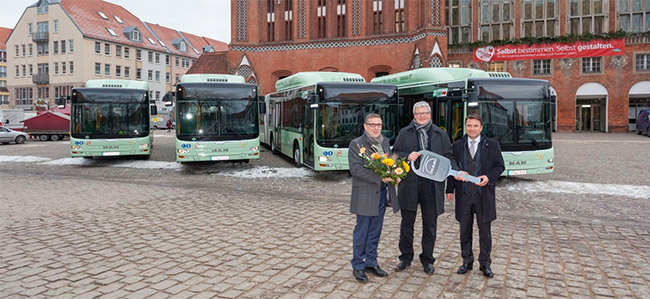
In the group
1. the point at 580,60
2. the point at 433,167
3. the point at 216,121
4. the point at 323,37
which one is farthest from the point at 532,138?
the point at 580,60

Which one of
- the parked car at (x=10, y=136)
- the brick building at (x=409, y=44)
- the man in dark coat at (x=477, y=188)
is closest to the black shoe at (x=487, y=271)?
the man in dark coat at (x=477, y=188)

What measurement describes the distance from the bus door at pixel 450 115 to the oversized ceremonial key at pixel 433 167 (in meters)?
6.88

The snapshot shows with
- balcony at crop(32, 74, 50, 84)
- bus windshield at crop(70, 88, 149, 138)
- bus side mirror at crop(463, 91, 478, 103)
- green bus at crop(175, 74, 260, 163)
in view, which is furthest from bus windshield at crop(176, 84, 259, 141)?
balcony at crop(32, 74, 50, 84)

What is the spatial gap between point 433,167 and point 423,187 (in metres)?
0.32

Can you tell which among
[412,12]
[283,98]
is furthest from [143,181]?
[412,12]

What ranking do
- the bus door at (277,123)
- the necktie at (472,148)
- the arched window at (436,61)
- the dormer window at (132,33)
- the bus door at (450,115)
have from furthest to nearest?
the dormer window at (132,33), the arched window at (436,61), the bus door at (277,123), the bus door at (450,115), the necktie at (472,148)

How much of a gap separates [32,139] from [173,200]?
109 ft

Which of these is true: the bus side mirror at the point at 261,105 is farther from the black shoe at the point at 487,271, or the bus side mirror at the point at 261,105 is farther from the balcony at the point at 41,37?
the balcony at the point at 41,37

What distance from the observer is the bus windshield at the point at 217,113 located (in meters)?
14.1

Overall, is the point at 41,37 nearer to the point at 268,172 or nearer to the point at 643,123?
the point at 268,172

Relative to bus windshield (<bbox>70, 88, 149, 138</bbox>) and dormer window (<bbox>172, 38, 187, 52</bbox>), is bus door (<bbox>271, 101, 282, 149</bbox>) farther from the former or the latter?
dormer window (<bbox>172, 38, 187, 52</bbox>)

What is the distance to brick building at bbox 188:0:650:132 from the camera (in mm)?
36938

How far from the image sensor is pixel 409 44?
36.0 metres

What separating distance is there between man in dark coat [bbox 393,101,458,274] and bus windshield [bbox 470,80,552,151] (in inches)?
260
